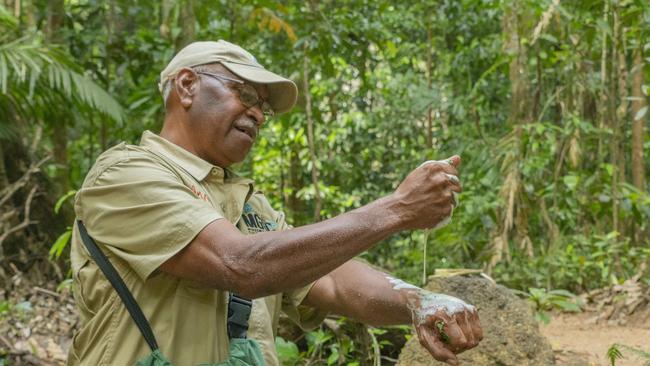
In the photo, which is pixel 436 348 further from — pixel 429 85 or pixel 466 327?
pixel 429 85

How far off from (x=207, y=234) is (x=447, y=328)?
844 mm

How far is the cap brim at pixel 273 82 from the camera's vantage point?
2.84 metres

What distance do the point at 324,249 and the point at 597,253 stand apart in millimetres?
5137

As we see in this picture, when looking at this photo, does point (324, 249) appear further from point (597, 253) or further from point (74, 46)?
point (74, 46)

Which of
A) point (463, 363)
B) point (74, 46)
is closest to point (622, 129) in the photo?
point (463, 363)

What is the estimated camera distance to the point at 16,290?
6410mm

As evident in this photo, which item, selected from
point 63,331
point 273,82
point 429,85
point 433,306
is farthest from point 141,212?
point 429,85

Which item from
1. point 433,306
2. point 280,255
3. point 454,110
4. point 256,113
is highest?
point 256,113

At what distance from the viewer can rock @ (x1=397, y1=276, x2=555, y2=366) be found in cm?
425

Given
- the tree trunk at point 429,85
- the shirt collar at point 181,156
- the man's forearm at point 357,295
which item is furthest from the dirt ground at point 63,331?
the tree trunk at point 429,85

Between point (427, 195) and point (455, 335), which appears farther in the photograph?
point (455, 335)

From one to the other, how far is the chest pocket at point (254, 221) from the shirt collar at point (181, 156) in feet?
0.65

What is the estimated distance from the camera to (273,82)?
2.86 m

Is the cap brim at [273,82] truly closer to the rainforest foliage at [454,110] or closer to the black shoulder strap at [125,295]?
the black shoulder strap at [125,295]
